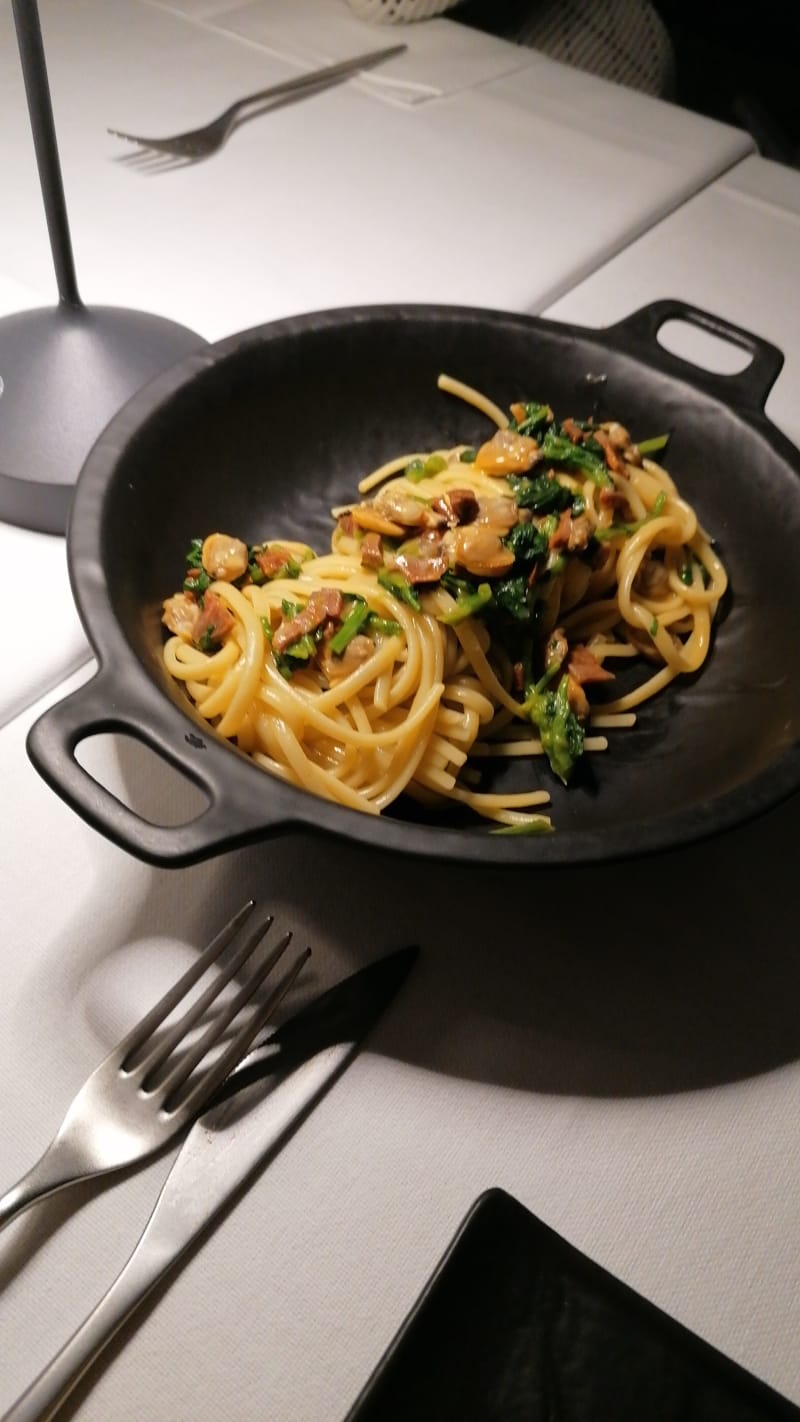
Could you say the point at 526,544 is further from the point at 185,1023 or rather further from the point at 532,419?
the point at 185,1023

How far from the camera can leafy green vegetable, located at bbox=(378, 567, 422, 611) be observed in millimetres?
1045

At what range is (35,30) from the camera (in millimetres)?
1037

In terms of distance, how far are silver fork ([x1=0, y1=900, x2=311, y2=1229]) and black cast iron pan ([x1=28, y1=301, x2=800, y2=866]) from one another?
145mm

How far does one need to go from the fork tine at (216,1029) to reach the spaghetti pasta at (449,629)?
18cm

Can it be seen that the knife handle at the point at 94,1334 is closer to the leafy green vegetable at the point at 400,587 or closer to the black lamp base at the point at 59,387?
the leafy green vegetable at the point at 400,587

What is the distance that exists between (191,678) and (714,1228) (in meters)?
0.65

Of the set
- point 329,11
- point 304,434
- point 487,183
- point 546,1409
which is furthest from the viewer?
point 329,11

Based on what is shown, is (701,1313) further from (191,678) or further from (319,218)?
(319,218)

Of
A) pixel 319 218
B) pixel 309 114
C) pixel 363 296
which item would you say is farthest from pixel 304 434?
pixel 309 114

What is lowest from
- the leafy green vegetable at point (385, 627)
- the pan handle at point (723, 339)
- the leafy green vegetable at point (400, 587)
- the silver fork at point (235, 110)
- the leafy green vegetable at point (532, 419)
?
the leafy green vegetable at point (385, 627)

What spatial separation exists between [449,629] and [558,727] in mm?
148

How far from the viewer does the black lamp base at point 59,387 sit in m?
1.19

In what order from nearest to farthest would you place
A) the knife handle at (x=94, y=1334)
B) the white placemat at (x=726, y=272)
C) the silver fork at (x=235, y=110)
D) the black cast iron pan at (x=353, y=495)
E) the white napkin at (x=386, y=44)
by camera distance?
the knife handle at (x=94, y=1334), the black cast iron pan at (x=353, y=495), the white placemat at (x=726, y=272), the silver fork at (x=235, y=110), the white napkin at (x=386, y=44)

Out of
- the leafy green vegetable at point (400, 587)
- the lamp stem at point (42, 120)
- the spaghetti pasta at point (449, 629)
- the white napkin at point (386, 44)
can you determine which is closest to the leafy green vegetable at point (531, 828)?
the spaghetti pasta at point (449, 629)
